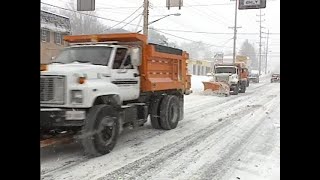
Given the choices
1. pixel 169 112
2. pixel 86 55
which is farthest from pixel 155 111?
pixel 86 55

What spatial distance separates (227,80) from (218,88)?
6.93 ft

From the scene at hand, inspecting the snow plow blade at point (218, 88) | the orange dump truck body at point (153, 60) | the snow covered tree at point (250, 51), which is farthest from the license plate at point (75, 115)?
the snow covered tree at point (250, 51)

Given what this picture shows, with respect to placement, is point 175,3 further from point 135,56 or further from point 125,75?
point 125,75

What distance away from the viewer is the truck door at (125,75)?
7711 mm

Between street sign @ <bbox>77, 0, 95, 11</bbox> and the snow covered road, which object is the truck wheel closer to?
the snow covered road

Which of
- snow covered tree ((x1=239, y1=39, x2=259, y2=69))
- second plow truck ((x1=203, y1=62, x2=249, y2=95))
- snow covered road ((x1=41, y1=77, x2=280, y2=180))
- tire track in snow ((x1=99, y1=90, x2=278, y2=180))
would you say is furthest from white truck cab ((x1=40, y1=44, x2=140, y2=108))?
snow covered tree ((x1=239, y1=39, x2=259, y2=69))

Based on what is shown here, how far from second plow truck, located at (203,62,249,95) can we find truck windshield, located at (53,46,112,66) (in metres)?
16.3

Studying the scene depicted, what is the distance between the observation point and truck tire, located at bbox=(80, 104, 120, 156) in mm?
6512
